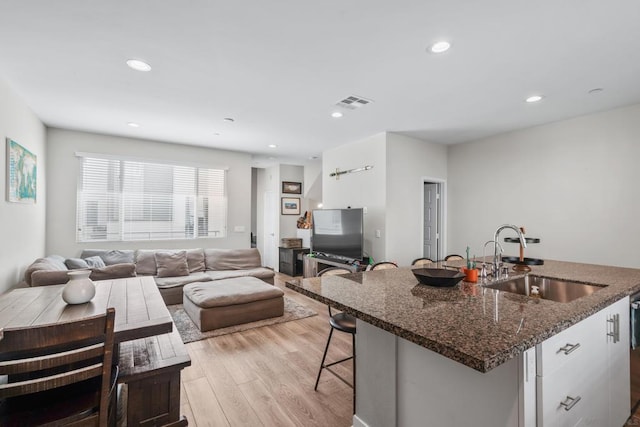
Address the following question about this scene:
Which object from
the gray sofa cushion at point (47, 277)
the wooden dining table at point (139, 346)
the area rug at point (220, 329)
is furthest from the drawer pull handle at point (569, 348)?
the gray sofa cushion at point (47, 277)

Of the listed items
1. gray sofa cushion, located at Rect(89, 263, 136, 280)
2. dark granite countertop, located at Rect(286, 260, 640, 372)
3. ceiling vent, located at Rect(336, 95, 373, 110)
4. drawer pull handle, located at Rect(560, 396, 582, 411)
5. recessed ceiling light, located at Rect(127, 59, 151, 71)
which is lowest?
drawer pull handle, located at Rect(560, 396, 582, 411)

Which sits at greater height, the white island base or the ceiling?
the ceiling

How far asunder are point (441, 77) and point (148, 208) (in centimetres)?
494

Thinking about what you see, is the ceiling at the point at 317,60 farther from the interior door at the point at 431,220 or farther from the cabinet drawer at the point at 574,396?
the cabinet drawer at the point at 574,396

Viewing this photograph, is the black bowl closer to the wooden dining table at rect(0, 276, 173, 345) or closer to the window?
the wooden dining table at rect(0, 276, 173, 345)

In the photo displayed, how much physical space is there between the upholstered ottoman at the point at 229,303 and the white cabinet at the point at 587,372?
10.7 feet

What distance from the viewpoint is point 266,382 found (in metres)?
2.52

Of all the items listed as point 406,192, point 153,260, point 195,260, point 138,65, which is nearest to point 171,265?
point 153,260

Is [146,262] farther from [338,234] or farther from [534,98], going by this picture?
[534,98]

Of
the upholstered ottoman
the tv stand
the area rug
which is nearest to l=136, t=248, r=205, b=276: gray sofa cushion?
the area rug

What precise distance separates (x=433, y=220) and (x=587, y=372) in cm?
433

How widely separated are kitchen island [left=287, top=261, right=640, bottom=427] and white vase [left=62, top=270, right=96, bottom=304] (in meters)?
1.47

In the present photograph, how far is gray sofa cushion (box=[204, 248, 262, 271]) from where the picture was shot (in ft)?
17.5

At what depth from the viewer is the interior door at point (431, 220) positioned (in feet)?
18.5
